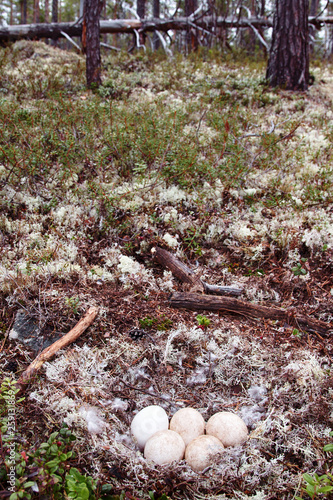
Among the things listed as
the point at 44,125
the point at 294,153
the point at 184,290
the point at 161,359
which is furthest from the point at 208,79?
the point at 161,359

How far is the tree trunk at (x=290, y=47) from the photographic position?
7297 mm

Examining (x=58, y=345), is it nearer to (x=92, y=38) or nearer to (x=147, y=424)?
(x=147, y=424)

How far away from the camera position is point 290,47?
7488mm

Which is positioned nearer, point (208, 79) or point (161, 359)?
point (161, 359)

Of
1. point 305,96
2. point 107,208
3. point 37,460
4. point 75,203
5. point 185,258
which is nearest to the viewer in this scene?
point 37,460

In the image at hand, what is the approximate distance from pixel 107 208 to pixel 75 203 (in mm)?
585

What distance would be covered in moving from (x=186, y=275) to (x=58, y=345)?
1.52 m

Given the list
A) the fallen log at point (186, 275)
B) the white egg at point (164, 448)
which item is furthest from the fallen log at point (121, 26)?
the white egg at point (164, 448)

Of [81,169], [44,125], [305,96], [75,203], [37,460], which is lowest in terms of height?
[37,460]

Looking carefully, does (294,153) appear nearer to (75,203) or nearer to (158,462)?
(75,203)

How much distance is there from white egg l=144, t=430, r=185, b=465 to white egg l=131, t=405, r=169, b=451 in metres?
0.08

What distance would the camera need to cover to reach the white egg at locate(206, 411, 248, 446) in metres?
2.38

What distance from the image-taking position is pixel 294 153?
566 cm

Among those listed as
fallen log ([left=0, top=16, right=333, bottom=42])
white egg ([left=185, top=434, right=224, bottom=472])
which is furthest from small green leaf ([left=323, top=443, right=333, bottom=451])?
fallen log ([left=0, top=16, right=333, bottom=42])
